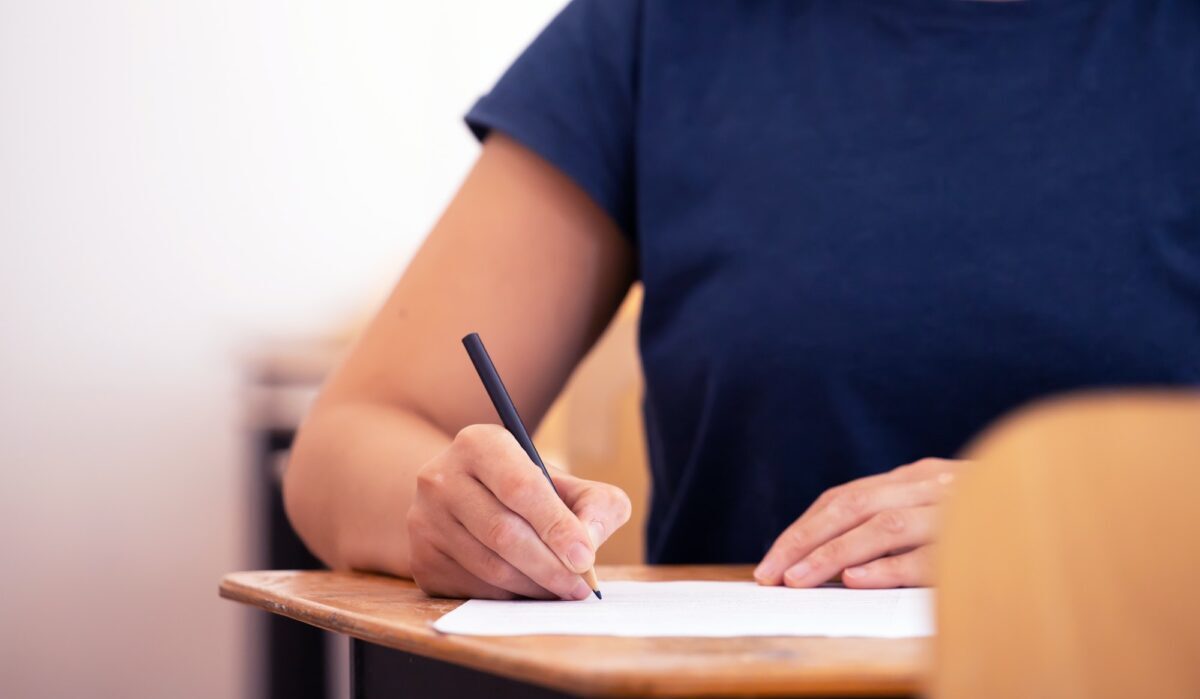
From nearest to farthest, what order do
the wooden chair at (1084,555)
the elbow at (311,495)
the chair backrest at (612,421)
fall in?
1. the wooden chair at (1084,555)
2. the elbow at (311,495)
3. the chair backrest at (612,421)

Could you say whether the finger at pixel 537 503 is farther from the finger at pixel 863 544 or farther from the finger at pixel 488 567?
the finger at pixel 863 544

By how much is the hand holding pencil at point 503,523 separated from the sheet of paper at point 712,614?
0.01m

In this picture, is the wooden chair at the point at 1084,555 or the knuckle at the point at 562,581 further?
the knuckle at the point at 562,581

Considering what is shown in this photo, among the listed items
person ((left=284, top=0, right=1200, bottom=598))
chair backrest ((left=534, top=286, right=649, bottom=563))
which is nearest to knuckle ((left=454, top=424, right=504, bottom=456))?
person ((left=284, top=0, right=1200, bottom=598))

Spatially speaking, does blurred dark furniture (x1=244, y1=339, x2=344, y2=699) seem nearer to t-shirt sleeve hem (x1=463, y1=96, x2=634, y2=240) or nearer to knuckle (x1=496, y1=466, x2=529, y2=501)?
t-shirt sleeve hem (x1=463, y1=96, x2=634, y2=240)

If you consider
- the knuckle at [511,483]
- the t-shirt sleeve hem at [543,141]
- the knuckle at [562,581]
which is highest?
the t-shirt sleeve hem at [543,141]

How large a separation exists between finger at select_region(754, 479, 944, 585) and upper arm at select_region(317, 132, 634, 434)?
10.8 inches

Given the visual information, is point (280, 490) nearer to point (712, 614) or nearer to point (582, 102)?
point (582, 102)

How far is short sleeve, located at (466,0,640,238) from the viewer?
0.86m

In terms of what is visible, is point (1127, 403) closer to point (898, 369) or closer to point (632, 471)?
point (898, 369)

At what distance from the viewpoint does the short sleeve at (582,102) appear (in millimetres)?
863

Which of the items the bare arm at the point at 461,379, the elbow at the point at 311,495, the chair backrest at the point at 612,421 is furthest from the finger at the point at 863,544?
the chair backrest at the point at 612,421

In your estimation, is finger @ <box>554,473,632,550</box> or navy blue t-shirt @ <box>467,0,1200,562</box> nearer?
finger @ <box>554,473,632,550</box>

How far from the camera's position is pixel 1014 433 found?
9.8 inches
